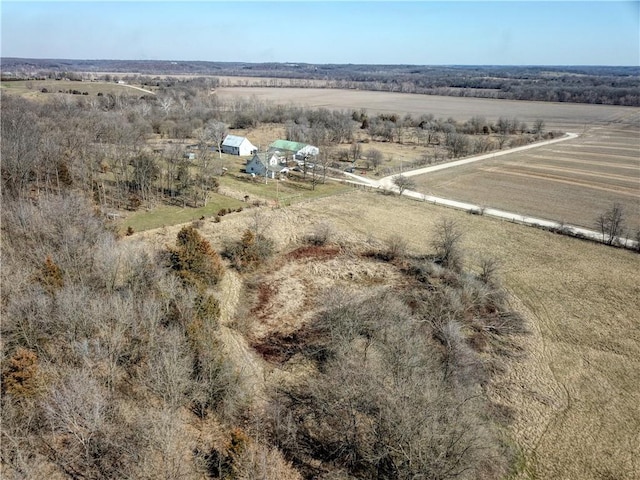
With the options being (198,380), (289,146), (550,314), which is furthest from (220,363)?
(289,146)

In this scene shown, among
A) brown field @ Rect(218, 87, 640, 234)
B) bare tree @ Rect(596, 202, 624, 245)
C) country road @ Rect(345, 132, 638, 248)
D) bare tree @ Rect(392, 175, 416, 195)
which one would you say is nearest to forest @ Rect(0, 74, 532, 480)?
country road @ Rect(345, 132, 638, 248)

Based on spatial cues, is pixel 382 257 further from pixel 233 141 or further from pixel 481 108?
pixel 481 108

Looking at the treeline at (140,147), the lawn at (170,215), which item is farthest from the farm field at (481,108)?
the lawn at (170,215)

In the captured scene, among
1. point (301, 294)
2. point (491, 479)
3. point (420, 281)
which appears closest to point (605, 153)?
point (420, 281)

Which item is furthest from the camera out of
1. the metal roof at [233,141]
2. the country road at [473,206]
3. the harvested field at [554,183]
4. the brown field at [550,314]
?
the metal roof at [233,141]

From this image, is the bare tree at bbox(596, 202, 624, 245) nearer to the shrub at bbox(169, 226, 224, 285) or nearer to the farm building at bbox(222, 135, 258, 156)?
the shrub at bbox(169, 226, 224, 285)

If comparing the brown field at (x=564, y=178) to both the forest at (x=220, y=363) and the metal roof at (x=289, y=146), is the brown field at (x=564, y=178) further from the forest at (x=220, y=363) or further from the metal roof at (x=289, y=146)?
the forest at (x=220, y=363)
